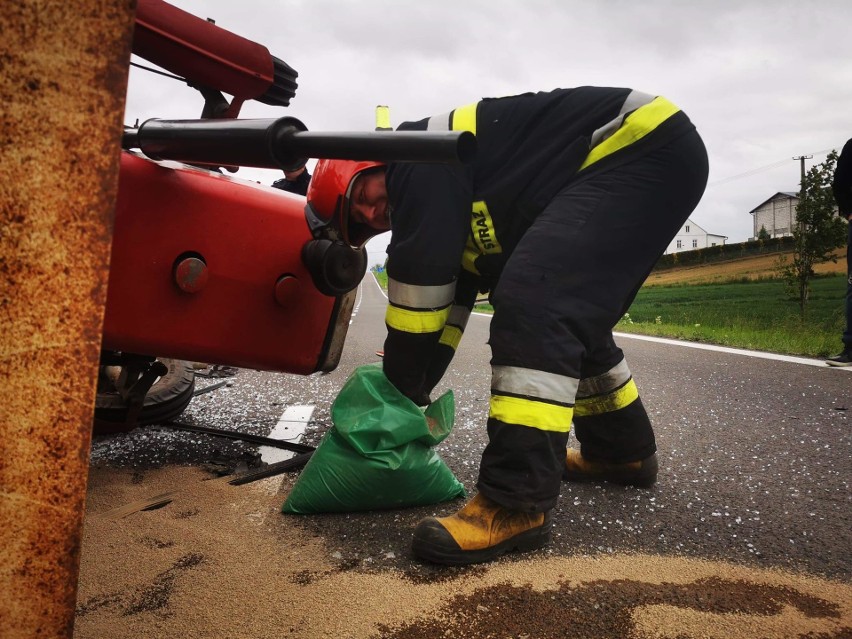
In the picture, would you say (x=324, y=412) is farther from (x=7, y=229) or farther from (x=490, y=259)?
(x=7, y=229)

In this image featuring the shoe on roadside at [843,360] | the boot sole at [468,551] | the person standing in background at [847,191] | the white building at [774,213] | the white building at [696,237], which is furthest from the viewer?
the white building at [696,237]

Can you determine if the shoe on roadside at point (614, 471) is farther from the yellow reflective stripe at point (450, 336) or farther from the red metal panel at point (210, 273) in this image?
the red metal panel at point (210, 273)

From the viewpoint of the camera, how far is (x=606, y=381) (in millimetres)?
2197

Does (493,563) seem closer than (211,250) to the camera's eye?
Yes

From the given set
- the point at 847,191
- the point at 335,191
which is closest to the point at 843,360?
the point at 847,191

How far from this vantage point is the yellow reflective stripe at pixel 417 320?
1928 millimetres

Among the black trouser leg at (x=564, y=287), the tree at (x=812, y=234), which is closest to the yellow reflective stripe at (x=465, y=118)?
the black trouser leg at (x=564, y=287)

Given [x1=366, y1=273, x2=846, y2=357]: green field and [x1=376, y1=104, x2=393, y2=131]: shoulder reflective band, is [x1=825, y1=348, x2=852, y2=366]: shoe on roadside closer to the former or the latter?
[x1=366, y1=273, x2=846, y2=357]: green field

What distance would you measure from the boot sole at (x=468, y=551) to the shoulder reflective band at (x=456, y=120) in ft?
3.97

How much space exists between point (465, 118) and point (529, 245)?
504 mm

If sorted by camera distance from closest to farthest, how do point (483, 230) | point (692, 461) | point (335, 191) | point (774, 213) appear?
1. point (483, 230)
2. point (335, 191)
3. point (692, 461)
4. point (774, 213)

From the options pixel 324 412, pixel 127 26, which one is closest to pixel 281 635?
pixel 127 26

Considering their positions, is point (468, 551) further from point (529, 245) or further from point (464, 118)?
point (464, 118)

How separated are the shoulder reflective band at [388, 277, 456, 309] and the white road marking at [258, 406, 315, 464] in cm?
109
